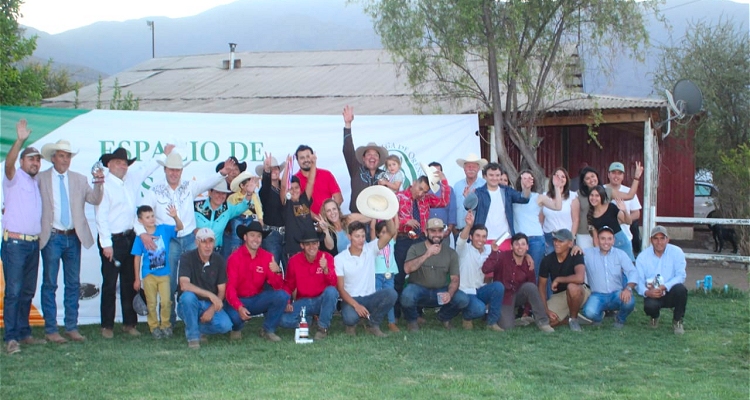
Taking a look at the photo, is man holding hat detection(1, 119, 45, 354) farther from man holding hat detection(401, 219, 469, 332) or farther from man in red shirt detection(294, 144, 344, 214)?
man holding hat detection(401, 219, 469, 332)

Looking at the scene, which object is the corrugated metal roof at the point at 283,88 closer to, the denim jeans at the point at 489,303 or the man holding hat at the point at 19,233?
the denim jeans at the point at 489,303

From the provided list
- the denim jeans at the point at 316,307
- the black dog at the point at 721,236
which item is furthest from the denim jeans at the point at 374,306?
the black dog at the point at 721,236

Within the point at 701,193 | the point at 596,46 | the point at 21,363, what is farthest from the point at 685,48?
the point at 21,363

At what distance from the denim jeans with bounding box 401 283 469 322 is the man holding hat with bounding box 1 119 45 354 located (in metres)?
3.29

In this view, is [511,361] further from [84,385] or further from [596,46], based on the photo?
[596,46]

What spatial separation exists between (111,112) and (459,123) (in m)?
3.95

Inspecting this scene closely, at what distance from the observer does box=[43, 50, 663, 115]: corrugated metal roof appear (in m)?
12.7

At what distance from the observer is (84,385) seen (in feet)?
17.9

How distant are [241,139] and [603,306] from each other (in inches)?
165

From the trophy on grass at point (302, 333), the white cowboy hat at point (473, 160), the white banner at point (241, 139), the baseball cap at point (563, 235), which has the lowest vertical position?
the trophy on grass at point (302, 333)

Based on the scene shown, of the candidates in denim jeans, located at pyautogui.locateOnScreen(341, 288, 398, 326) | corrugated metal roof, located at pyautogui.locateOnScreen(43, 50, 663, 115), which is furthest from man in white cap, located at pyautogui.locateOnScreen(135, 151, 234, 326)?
corrugated metal roof, located at pyautogui.locateOnScreen(43, 50, 663, 115)

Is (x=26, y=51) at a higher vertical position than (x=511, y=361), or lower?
higher

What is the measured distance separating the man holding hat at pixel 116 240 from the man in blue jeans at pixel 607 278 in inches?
171

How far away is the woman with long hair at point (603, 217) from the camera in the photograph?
8250 mm
